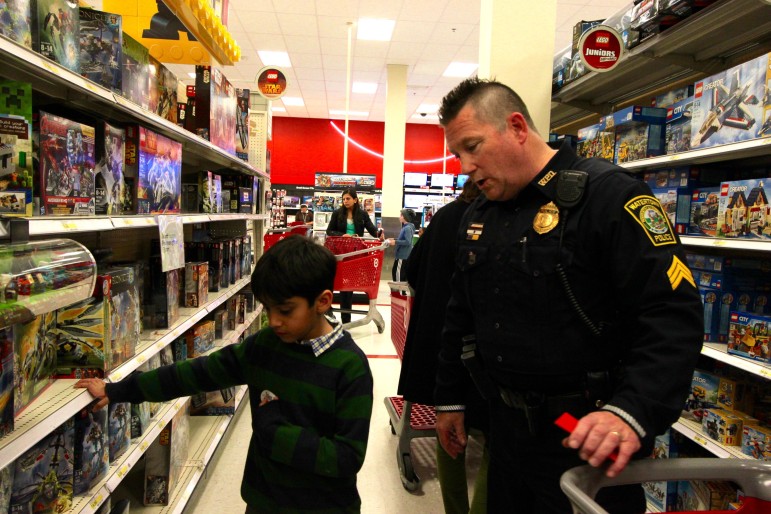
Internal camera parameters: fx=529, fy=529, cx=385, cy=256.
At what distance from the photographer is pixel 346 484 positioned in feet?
4.68

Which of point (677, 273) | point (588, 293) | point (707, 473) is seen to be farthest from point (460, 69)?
point (707, 473)

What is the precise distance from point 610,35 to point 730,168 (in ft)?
3.09

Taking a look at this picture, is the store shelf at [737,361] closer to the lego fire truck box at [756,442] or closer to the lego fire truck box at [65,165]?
the lego fire truck box at [756,442]

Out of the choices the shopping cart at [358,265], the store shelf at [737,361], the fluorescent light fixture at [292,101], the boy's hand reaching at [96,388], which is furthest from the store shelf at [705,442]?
the fluorescent light fixture at [292,101]

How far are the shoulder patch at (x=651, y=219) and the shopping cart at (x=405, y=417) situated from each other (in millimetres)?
1450

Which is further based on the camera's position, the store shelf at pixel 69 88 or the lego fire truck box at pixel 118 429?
the lego fire truck box at pixel 118 429

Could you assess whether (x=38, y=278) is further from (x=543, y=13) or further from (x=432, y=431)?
(x=543, y=13)

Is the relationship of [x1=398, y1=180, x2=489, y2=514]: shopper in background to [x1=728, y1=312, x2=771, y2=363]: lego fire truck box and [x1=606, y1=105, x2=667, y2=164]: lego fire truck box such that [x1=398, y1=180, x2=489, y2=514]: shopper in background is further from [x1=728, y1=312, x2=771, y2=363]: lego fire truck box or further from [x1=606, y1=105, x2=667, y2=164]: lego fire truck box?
[x1=606, y1=105, x2=667, y2=164]: lego fire truck box

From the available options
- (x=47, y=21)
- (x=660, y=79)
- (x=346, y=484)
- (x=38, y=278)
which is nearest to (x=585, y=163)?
(x=346, y=484)

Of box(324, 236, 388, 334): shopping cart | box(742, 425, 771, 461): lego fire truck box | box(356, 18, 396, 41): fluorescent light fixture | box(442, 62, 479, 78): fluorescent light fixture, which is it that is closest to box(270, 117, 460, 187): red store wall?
box(442, 62, 479, 78): fluorescent light fixture

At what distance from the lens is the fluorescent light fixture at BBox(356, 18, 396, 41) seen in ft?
26.8

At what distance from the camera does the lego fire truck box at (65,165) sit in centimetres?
138

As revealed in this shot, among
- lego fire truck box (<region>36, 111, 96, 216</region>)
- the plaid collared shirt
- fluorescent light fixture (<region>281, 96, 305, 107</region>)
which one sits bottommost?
the plaid collared shirt

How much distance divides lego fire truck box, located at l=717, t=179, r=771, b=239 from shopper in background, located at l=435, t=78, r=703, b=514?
1.07 metres
